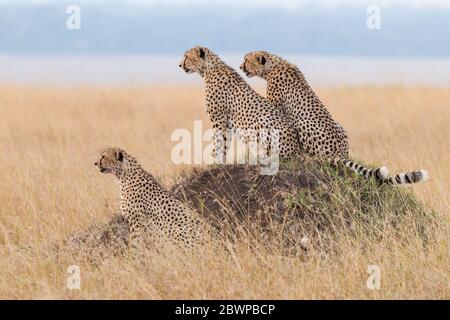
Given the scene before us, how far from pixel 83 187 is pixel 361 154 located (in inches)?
163

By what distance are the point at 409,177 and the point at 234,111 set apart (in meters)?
1.44

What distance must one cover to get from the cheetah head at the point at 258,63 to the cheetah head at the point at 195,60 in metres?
0.29

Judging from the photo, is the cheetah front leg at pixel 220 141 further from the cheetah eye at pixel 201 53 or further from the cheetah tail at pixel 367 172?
the cheetah tail at pixel 367 172

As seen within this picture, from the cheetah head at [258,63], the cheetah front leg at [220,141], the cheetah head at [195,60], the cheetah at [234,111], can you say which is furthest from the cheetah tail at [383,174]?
the cheetah head at [195,60]

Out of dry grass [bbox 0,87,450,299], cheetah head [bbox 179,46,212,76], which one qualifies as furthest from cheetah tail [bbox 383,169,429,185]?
cheetah head [bbox 179,46,212,76]

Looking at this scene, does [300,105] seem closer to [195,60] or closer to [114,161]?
[195,60]

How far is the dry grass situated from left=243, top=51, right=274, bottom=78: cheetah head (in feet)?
3.10

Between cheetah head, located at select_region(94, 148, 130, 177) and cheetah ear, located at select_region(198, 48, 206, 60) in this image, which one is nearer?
cheetah head, located at select_region(94, 148, 130, 177)

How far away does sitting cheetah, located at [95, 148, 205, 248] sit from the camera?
607cm

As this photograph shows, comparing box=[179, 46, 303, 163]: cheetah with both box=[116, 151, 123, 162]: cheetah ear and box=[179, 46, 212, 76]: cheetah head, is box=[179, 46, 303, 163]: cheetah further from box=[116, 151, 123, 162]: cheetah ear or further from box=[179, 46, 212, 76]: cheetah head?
box=[116, 151, 123, 162]: cheetah ear

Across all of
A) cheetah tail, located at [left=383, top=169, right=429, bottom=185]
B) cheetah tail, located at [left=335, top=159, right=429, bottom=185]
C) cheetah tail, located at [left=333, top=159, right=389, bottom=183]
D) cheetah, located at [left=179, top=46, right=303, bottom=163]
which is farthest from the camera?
cheetah, located at [left=179, top=46, right=303, bottom=163]

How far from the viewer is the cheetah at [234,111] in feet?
22.3

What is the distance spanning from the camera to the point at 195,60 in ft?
23.4

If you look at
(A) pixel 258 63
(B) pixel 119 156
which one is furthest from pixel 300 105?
(B) pixel 119 156
